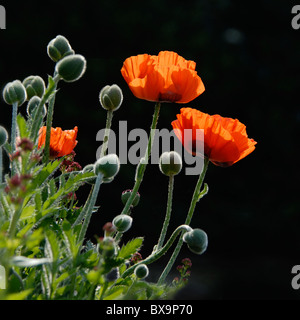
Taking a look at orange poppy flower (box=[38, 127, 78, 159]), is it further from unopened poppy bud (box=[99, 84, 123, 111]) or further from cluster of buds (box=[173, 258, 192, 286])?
cluster of buds (box=[173, 258, 192, 286])

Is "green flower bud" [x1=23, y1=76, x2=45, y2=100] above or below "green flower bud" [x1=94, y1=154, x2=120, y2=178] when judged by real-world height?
above

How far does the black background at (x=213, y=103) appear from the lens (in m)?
3.77

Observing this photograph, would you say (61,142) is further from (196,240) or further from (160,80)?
(196,240)

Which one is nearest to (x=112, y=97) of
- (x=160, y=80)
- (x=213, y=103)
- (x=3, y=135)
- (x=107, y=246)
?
(x=160, y=80)

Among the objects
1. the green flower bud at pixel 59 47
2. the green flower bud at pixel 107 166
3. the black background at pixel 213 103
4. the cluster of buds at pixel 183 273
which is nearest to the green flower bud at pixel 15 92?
the green flower bud at pixel 59 47

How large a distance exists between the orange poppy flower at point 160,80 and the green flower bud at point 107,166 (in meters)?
0.19

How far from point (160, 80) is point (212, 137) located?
0.10 metres

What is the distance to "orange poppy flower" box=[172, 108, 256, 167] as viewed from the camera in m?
0.79

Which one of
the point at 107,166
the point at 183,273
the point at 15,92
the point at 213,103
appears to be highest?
the point at 213,103

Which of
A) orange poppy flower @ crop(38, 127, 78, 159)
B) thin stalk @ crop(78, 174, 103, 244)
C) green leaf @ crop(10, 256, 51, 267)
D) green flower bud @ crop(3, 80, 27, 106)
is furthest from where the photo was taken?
orange poppy flower @ crop(38, 127, 78, 159)

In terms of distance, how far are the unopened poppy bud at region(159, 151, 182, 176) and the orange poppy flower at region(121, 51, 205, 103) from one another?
0.29 feet

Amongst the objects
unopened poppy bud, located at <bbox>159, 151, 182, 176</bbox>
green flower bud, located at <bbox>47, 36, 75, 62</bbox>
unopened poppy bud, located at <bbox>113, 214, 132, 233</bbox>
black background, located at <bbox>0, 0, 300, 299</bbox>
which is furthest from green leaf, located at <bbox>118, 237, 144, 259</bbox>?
black background, located at <bbox>0, 0, 300, 299</bbox>

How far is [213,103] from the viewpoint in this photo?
13.9ft

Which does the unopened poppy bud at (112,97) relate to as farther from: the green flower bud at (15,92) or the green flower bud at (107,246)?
the green flower bud at (107,246)
